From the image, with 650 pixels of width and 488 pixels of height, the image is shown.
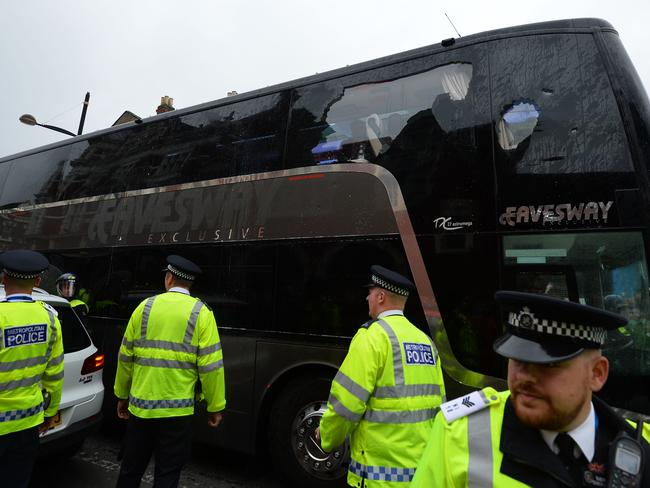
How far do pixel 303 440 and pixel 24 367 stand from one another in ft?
7.65

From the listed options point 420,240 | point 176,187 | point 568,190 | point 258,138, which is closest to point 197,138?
point 176,187

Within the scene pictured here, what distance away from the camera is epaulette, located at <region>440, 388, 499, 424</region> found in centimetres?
113

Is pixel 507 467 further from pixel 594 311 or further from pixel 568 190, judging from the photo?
pixel 568 190

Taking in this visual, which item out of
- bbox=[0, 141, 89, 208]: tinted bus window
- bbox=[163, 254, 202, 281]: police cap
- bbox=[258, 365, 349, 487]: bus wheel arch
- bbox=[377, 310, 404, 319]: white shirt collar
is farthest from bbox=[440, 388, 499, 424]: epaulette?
bbox=[0, 141, 89, 208]: tinted bus window

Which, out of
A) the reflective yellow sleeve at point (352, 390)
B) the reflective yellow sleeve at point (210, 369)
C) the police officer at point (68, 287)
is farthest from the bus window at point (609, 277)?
the police officer at point (68, 287)

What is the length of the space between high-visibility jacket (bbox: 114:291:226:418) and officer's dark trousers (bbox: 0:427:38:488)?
1.91 ft

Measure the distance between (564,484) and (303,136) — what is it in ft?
13.0

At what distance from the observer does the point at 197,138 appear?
5160mm

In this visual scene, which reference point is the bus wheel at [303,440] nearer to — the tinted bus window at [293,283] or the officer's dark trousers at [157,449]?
the tinted bus window at [293,283]

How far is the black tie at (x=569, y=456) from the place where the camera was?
3.23ft

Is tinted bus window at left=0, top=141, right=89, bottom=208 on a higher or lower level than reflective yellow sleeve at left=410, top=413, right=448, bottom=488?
higher

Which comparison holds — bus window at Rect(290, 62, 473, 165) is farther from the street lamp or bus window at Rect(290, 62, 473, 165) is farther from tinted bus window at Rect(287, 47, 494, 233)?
the street lamp

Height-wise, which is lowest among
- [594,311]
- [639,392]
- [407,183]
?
[639,392]

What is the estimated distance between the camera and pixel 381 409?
208 centimetres
